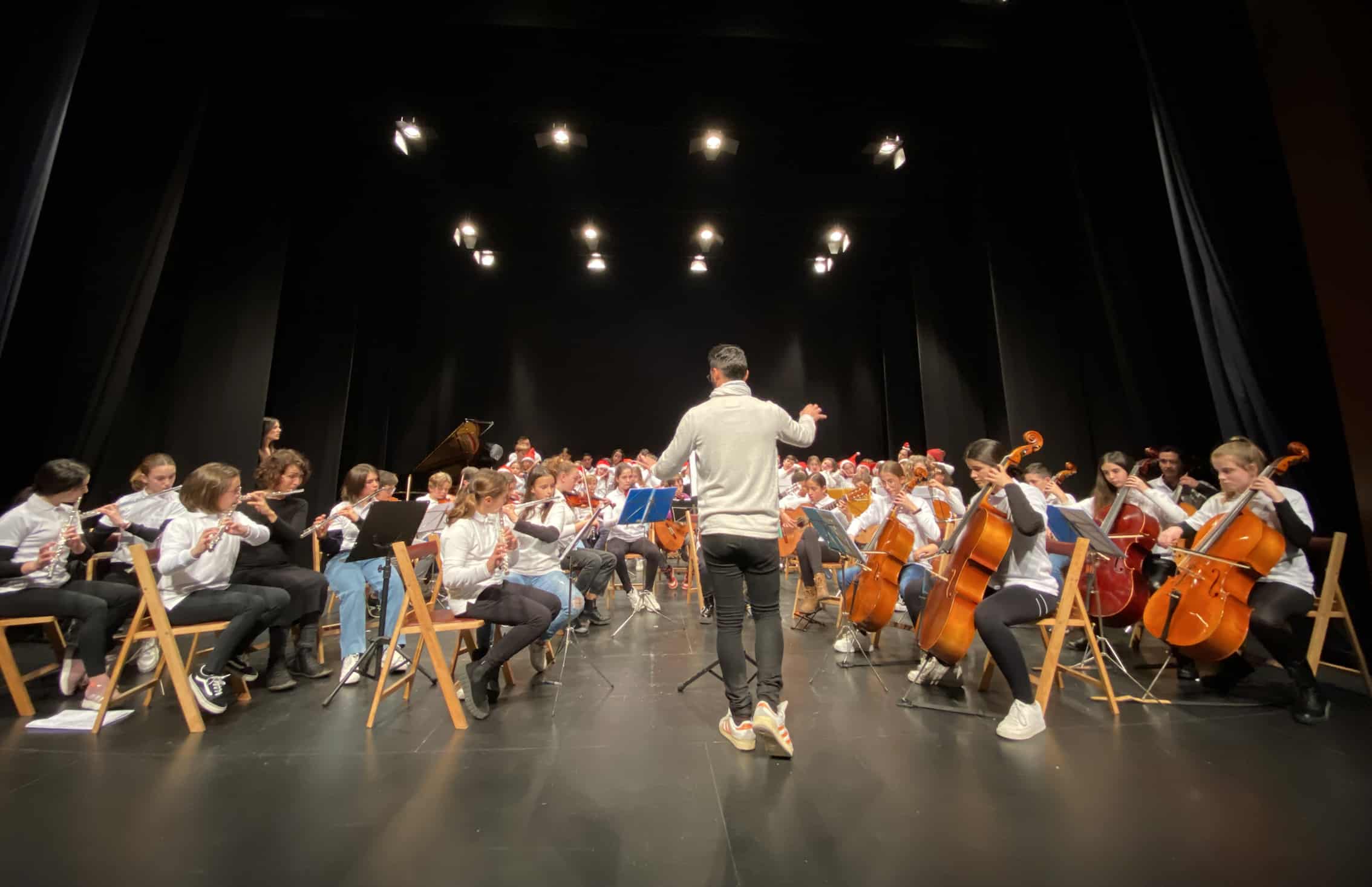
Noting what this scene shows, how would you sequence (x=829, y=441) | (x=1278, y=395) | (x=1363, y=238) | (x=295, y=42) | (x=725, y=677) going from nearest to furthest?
(x=725, y=677), (x=1363, y=238), (x=1278, y=395), (x=295, y=42), (x=829, y=441)

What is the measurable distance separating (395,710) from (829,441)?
30.5 ft

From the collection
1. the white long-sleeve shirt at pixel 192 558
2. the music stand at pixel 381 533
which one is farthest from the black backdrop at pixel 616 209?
the music stand at pixel 381 533

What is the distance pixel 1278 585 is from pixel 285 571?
522cm

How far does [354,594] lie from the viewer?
3.28 m

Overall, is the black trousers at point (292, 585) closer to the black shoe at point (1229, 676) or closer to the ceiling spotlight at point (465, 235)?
the black shoe at point (1229, 676)

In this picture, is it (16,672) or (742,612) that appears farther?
(16,672)

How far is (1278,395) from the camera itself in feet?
10.4

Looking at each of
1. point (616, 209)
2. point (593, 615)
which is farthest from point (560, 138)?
point (593, 615)

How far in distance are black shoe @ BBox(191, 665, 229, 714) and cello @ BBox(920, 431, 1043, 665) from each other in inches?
130

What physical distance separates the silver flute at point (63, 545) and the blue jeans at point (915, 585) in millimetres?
4460

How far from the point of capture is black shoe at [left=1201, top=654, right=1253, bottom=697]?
9.06 ft

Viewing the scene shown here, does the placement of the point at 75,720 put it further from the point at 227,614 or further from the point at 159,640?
the point at 227,614

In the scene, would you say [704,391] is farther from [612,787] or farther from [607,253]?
[612,787]

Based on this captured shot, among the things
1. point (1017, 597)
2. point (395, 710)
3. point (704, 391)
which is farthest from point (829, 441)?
point (395, 710)
